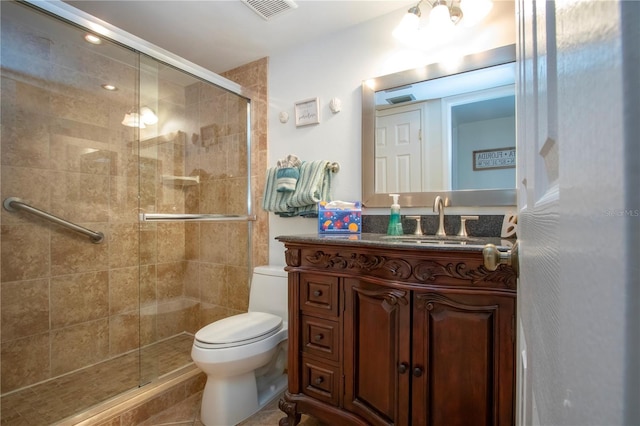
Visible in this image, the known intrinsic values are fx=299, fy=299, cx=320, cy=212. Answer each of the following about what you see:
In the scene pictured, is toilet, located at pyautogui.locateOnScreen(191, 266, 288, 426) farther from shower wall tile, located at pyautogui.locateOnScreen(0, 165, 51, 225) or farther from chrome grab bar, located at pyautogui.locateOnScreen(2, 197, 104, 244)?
shower wall tile, located at pyautogui.locateOnScreen(0, 165, 51, 225)

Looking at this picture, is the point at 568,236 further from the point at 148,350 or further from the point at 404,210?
the point at 148,350

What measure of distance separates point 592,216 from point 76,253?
2.53 meters

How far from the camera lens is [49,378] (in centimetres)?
180

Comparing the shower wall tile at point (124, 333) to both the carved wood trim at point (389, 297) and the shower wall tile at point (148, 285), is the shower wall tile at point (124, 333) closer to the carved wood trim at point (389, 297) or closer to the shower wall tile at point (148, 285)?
the shower wall tile at point (148, 285)

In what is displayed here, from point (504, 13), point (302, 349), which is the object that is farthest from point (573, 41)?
point (504, 13)

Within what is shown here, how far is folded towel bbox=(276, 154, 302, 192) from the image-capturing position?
6.19 feet

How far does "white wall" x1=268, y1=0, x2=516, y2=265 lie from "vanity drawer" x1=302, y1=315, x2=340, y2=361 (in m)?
0.71

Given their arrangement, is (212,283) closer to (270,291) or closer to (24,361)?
(270,291)

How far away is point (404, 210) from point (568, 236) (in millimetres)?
1524

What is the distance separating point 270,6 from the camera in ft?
5.54

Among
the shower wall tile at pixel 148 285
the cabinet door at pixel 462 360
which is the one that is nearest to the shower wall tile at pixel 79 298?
the shower wall tile at pixel 148 285

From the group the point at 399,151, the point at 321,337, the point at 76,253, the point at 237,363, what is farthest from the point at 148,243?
the point at 399,151

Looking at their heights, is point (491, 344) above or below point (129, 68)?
below

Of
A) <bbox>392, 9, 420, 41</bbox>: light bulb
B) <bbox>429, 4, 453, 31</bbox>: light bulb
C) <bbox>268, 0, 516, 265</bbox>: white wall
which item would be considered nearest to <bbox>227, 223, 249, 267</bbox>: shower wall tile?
<bbox>268, 0, 516, 265</bbox>: white wall
